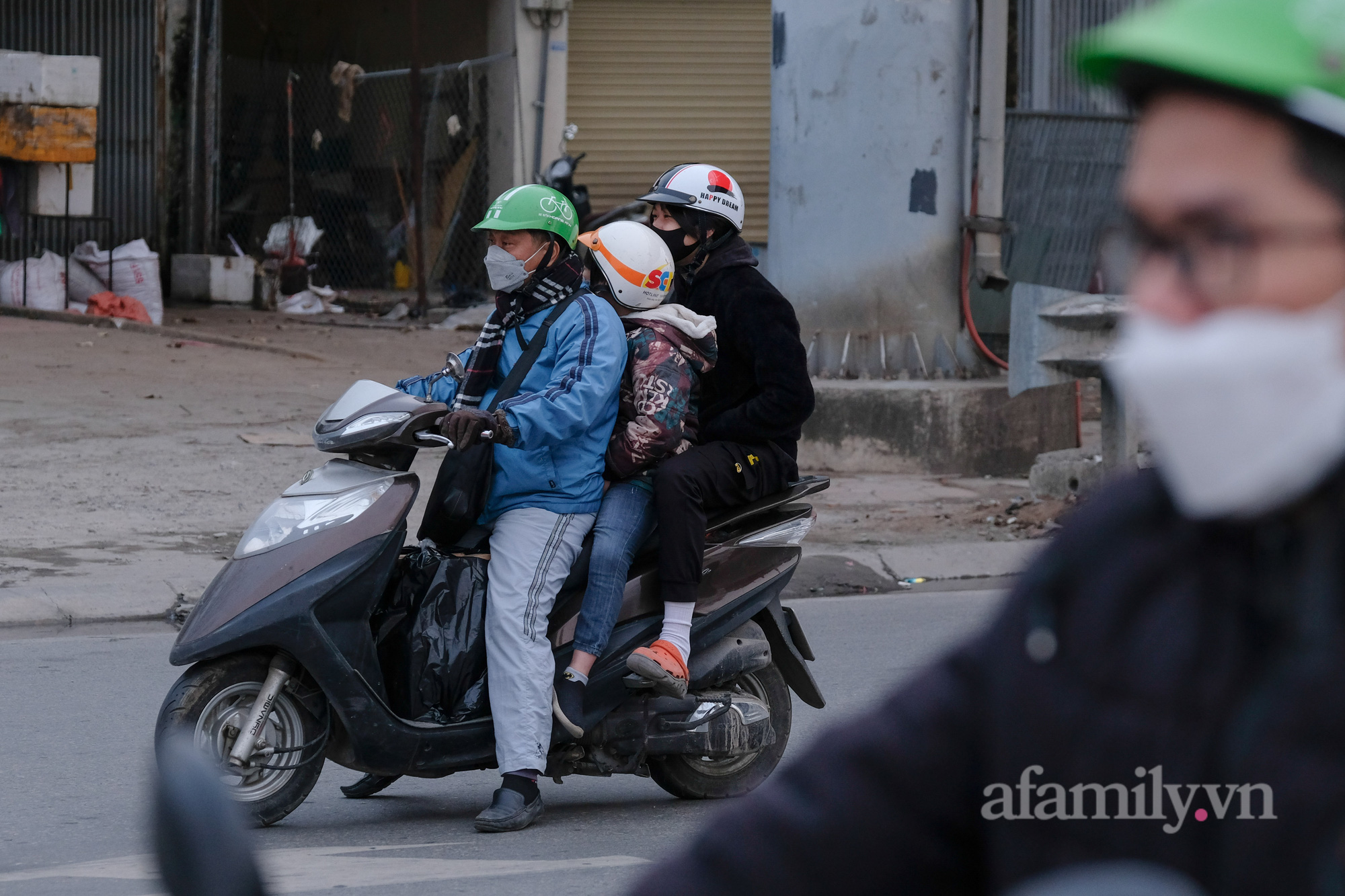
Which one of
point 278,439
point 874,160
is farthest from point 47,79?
point 874,160

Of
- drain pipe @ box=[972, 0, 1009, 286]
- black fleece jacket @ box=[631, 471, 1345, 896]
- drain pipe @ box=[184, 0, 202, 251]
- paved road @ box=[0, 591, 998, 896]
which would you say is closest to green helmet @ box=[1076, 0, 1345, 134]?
black fleece jacket @ box=[631, 471, 1345, 896]

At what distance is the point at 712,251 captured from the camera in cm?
520

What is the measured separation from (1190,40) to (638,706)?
390 cm

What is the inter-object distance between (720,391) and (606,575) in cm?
87

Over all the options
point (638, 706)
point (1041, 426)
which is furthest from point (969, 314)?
point (638, 706)

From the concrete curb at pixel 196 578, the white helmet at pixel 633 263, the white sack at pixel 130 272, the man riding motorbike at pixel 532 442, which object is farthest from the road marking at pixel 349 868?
the white sack at pixel 130 272

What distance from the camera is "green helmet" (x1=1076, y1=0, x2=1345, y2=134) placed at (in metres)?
0.91

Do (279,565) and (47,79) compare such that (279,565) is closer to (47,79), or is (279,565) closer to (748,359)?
(748,359)

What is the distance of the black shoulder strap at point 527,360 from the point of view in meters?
4.55

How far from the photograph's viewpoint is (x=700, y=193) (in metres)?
5.14

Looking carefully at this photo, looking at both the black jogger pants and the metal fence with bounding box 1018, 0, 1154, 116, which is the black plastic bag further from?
the metal fence with bounding box 1018, 0, 1154, 116

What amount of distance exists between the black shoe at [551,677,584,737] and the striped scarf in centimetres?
85

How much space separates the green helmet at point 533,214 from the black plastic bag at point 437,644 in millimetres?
978

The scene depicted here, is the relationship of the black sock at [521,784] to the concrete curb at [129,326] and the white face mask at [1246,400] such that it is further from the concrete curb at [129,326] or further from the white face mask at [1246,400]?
the concrete curb at [129,326]
